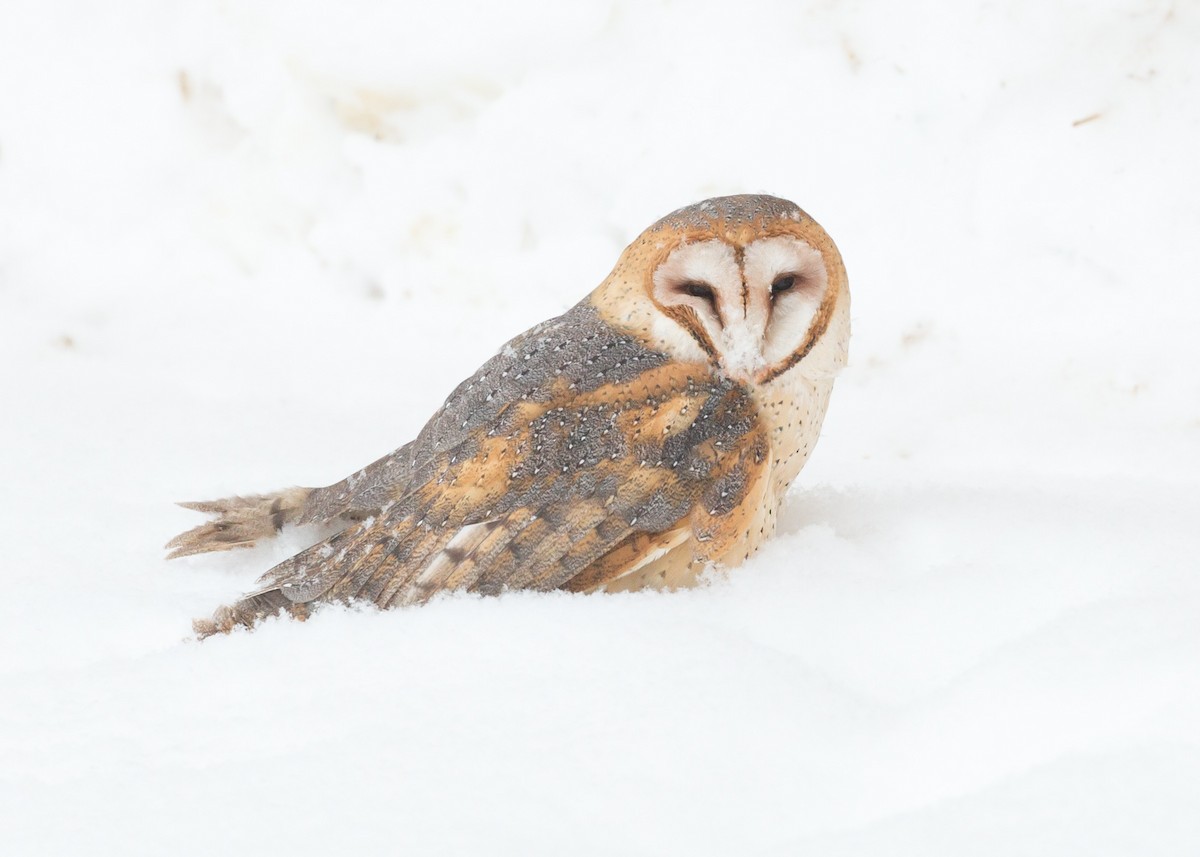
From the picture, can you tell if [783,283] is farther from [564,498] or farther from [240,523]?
[240,523]

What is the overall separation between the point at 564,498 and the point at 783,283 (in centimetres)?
42

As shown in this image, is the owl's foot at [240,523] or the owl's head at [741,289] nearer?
the owl's head at [741,289]

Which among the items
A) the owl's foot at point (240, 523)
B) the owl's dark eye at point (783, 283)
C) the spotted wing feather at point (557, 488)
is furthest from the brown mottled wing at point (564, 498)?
the owl's foot at point (240, 523)

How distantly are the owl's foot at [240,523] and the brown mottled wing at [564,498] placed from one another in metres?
0.26

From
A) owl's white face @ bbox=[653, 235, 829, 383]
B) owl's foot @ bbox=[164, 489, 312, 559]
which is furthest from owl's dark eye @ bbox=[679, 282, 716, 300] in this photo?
owl's foot @ bbox=[164, 489, 312, 559]

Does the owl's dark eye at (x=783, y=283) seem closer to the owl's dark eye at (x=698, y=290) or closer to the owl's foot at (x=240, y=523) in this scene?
the owl's dark eye at (x=698, y=290)

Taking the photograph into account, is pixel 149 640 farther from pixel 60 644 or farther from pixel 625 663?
pixel 625 663

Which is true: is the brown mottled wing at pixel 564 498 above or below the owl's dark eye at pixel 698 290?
below

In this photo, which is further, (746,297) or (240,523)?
(240,523)

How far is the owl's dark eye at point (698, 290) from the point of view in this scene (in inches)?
66.5

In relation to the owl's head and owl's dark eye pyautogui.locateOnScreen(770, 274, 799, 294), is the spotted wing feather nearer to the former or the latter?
the owl's head

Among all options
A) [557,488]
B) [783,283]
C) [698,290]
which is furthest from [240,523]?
[783,283]

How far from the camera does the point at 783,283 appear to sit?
5.61 feet

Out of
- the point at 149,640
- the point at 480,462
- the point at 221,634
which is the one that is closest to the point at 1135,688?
the point at 480,462
